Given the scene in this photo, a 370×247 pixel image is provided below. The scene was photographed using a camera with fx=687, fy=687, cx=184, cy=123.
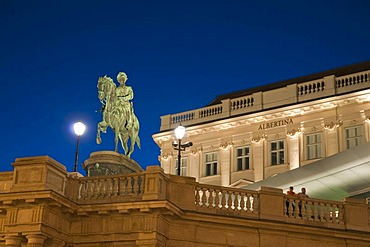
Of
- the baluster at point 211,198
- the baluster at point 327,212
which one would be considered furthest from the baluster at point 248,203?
the baluster at point 327,212

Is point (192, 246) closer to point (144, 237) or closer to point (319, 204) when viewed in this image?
point (144, 237)

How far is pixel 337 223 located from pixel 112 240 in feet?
25.3

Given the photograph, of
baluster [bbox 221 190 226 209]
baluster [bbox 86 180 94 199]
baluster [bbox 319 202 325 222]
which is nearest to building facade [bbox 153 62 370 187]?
baluster [bbox 319 202 325 222]

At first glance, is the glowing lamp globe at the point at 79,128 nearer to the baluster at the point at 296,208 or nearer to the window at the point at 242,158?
the baluster at the point at 296,208

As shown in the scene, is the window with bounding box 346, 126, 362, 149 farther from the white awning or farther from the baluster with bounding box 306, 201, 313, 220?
the baluster with bounding box 306, 201, 313, 220

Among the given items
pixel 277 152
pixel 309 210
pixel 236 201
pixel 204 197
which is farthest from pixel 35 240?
pixel 277 152

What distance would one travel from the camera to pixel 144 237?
2180 cm

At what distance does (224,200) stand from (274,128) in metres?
31.8

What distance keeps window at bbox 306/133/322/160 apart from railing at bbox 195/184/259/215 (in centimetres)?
2897

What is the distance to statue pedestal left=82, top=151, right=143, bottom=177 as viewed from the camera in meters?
29.0

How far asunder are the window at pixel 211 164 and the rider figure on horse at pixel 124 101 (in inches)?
902

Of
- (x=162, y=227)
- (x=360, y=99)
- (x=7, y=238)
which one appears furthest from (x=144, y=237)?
(x=360, y=99)

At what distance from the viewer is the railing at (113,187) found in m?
22.5

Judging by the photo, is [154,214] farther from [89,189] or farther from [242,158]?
[242,158]
